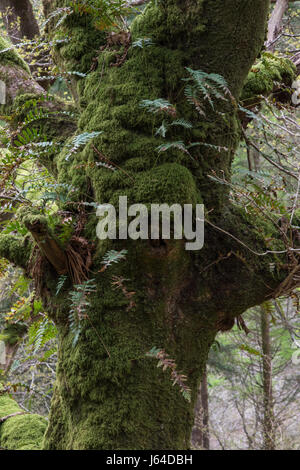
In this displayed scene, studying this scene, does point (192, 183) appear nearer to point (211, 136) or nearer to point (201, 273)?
point (211, 136)

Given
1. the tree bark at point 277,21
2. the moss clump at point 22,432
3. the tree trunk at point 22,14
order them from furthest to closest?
1. the tree trunk at point 22,14
2. the tree bark at point 277,21
3. the moss clump at point 22,432

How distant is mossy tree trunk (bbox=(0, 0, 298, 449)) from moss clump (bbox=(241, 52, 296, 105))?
2.06 feet

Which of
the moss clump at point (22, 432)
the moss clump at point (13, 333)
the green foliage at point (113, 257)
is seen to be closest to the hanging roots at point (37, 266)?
the green foliage at point (113, 257)

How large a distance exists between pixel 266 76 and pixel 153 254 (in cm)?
193

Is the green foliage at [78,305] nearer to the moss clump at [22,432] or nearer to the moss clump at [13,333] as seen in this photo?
the moss clump at [22,432]

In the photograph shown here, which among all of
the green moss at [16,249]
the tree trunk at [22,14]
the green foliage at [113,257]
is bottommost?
the green foliage at [113,257]

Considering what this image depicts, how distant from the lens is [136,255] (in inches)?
84.8

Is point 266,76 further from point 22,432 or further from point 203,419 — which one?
point 203,419

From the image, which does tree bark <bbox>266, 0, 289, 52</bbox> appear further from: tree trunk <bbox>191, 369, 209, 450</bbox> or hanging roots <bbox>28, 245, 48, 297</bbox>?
tree trunk <bbox>191, 369, 209, 450</bbox>

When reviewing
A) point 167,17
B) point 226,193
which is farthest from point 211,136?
point 167,17

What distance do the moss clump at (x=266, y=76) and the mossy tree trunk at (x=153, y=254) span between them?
63cm

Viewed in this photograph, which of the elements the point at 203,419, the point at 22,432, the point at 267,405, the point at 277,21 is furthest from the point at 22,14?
the point at 203,419

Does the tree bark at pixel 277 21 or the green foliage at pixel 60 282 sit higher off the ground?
the tree bark at pixel 277 21

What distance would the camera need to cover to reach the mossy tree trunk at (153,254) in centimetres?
204
